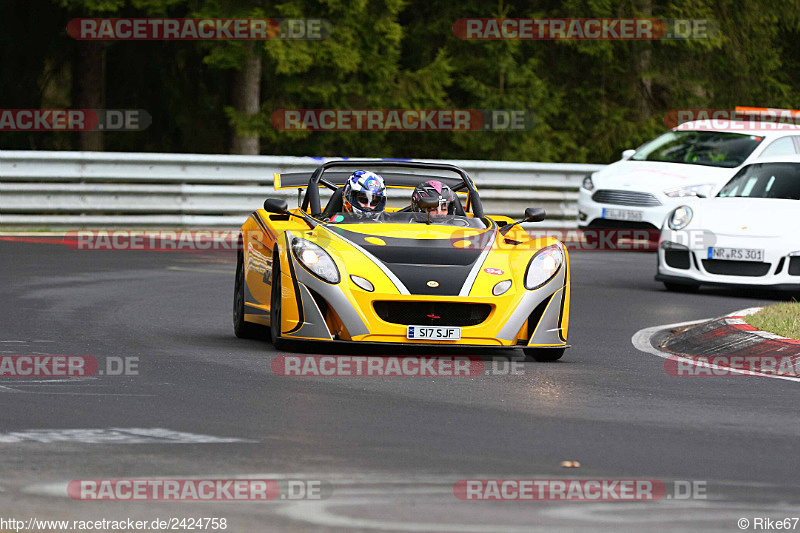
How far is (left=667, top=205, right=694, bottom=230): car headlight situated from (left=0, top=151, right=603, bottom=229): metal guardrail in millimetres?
4777

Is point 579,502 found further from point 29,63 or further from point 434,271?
point 29,63

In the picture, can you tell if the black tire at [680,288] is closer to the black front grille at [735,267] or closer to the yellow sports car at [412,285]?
the black front grille at [735,267]

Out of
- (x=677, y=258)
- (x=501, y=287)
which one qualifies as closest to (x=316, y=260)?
(x=501, y=287)

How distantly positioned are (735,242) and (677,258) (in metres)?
0.66

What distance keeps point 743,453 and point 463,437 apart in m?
1.20

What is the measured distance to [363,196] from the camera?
38.0ft

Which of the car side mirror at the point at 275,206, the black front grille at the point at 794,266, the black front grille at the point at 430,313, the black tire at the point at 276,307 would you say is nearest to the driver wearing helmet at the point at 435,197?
the car side mirror at the point at 275,206

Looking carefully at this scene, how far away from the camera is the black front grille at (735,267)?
52.0ft

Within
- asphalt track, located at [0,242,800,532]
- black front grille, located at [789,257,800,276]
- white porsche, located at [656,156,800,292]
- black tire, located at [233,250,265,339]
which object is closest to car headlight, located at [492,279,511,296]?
asphalt track, located at [0,242,800,532]

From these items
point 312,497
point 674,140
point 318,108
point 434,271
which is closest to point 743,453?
point 312,497

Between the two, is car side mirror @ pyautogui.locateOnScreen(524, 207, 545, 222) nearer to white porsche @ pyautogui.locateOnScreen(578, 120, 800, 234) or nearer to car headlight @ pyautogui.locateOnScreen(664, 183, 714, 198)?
white porsche @ pyautogui.locateOnScreen(578, 120, 800, 234)

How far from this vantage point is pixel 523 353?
35.8ft

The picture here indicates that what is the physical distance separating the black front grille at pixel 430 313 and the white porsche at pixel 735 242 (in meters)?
6.37

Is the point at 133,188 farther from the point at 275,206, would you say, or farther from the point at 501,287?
the point at 501,287
